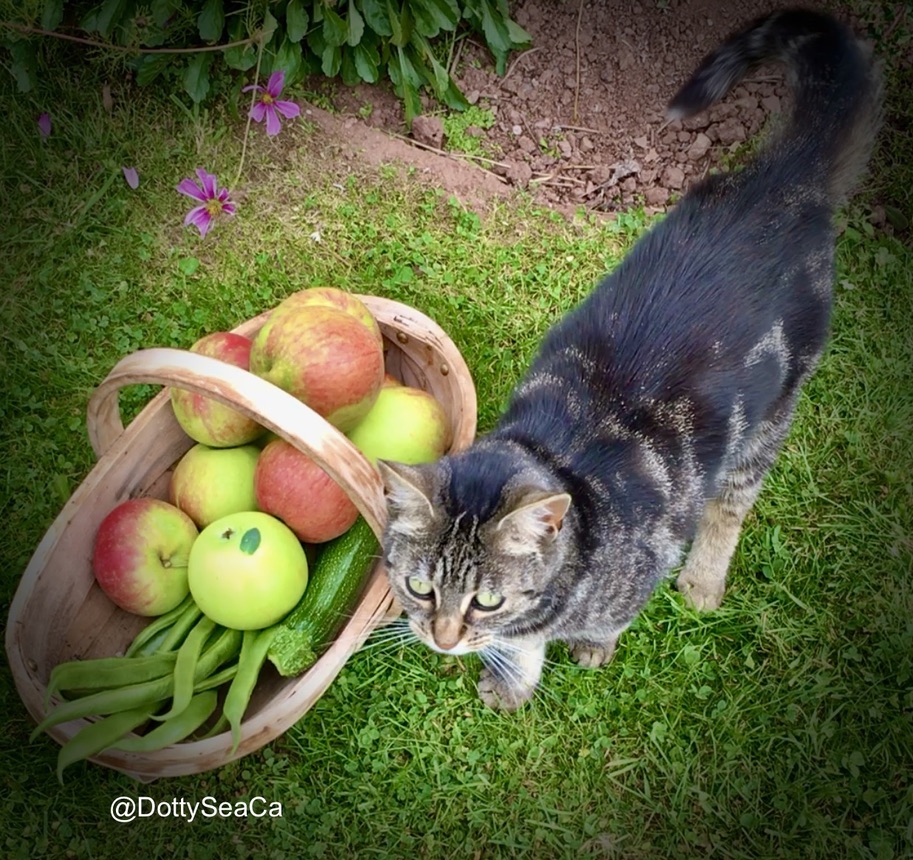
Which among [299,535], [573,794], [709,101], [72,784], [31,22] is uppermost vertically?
[709,101]

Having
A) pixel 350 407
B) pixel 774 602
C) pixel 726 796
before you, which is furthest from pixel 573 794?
pixel 350 407

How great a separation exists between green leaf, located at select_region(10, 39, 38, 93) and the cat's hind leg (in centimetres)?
281

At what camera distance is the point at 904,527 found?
287cm

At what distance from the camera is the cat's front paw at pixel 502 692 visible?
2576 mm

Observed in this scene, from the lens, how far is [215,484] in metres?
2.43

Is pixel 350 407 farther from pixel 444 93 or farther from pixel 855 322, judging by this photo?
pixel 855 322

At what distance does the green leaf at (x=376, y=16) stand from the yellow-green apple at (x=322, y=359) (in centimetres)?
143

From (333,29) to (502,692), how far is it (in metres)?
2.39

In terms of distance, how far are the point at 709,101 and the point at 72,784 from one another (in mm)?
2736

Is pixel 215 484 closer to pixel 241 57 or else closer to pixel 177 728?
pixel 177 728

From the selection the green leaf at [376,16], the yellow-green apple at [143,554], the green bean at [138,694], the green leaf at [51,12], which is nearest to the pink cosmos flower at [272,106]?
the green leaf at [376,16]

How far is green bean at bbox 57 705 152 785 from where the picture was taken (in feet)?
6.62

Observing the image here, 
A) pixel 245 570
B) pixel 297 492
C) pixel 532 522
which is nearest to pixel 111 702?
pixel 245 570

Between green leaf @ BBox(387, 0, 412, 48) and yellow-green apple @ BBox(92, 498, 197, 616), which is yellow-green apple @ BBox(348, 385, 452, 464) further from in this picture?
green leaf @ BBox(387, 0, 412, 48)
